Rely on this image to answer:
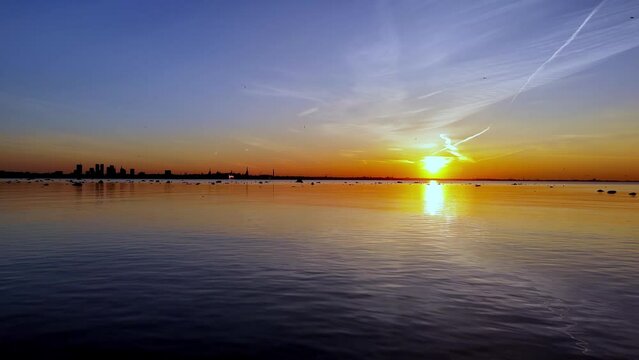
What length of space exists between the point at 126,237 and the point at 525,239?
3258 cm

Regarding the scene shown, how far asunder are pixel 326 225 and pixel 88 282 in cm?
2892

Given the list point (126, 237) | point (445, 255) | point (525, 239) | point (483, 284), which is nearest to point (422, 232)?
point (525, 239)

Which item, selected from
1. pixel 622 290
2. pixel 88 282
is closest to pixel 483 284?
pixel 622 290

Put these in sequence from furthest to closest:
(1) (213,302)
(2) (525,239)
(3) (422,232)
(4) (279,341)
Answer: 1. (3) (422,232)
2. (2) (525,239)
3. (1) (213,302)
4. (4) (279,341)

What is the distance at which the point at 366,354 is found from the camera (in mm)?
12258

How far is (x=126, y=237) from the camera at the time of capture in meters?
35.7

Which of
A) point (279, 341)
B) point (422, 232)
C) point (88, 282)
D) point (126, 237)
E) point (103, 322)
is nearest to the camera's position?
point (279, 341)

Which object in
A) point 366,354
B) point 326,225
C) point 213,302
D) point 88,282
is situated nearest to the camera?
point 366,354

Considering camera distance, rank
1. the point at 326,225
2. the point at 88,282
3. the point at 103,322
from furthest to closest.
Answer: the point at 326,225 < the point at 88,282 < the point at 103,322

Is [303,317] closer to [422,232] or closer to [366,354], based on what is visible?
[366,354]

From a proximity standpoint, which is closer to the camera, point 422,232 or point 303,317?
point 303,317

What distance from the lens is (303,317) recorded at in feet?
51.4

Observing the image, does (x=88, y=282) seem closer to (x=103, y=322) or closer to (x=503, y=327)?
(x=103, y=322)

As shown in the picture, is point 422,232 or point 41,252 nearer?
point 41,252
